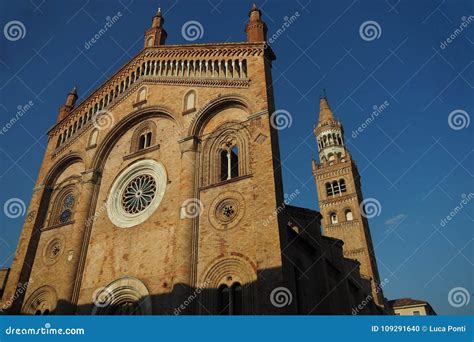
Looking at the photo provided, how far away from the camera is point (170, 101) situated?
1706 centimetres

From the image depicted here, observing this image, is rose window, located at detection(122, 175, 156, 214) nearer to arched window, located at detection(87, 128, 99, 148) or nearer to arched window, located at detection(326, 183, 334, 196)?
arched window, located at detection(87, 128, 99, 148)

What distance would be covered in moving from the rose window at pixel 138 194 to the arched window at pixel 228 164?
332 centimetres

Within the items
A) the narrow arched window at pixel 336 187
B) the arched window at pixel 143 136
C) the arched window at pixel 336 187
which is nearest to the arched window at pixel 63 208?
the arched window at pixel 143 136

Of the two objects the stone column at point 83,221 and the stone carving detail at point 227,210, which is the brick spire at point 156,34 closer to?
the stone column at point 83,221

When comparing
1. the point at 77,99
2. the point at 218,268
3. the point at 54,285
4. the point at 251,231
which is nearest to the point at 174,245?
the point at 218,268

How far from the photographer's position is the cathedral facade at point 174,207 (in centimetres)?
1183

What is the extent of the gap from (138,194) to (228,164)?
15.7 ft

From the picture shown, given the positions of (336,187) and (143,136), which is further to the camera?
(336,187)

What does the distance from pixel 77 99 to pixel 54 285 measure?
12.5 metres

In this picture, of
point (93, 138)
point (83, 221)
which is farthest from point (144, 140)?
point (83, 221)

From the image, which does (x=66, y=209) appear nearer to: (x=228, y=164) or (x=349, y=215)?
(x=228, y=164)

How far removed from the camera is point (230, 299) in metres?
11.4

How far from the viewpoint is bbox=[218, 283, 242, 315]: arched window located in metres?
11.2

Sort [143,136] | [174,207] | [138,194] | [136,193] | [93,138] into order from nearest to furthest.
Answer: [174,207], [138,194], [136,193], [143,136], [93,138]
